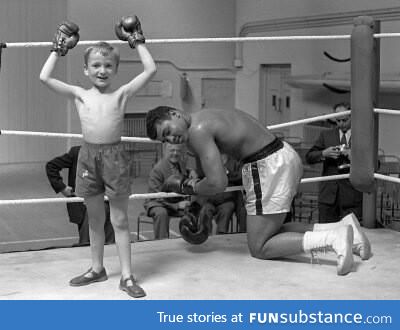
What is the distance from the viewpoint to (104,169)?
203 cm

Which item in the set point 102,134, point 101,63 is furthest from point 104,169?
point 101,63

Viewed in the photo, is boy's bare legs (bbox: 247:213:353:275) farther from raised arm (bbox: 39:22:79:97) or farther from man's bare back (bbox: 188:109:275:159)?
raised arm (bbox: 39:22:79:97)

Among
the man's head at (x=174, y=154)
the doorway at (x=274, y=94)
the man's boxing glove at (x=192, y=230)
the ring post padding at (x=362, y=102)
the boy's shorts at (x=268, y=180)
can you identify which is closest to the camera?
the boy's shorts at (x=268, y=180)

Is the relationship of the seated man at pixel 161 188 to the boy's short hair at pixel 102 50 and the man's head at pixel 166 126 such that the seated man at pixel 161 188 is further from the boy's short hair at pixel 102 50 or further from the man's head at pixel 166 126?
the boy's short hair at pixel 102 50

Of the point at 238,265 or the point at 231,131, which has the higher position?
the point at 231,131

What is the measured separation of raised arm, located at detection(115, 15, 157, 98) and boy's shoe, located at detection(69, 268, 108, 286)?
0.56 meters

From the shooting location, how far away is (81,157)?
2057 mm

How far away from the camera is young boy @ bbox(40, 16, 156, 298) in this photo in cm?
201

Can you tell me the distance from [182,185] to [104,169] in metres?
0.39

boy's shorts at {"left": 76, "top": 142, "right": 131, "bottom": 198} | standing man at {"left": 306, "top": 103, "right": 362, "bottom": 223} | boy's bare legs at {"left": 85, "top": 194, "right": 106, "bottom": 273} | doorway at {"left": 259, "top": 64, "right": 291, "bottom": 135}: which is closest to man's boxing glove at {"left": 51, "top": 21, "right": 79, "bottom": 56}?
boy's shorts at {"left": 76, "top": 142, "right": 131, "bottom": 198}

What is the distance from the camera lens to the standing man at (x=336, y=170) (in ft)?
11.8

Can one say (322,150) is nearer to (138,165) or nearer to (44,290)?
(44,290)

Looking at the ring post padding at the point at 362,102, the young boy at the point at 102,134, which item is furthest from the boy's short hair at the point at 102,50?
the ring post padding at the point at 362,102

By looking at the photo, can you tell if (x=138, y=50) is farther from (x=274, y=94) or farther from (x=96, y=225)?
(x=274, y=94)
